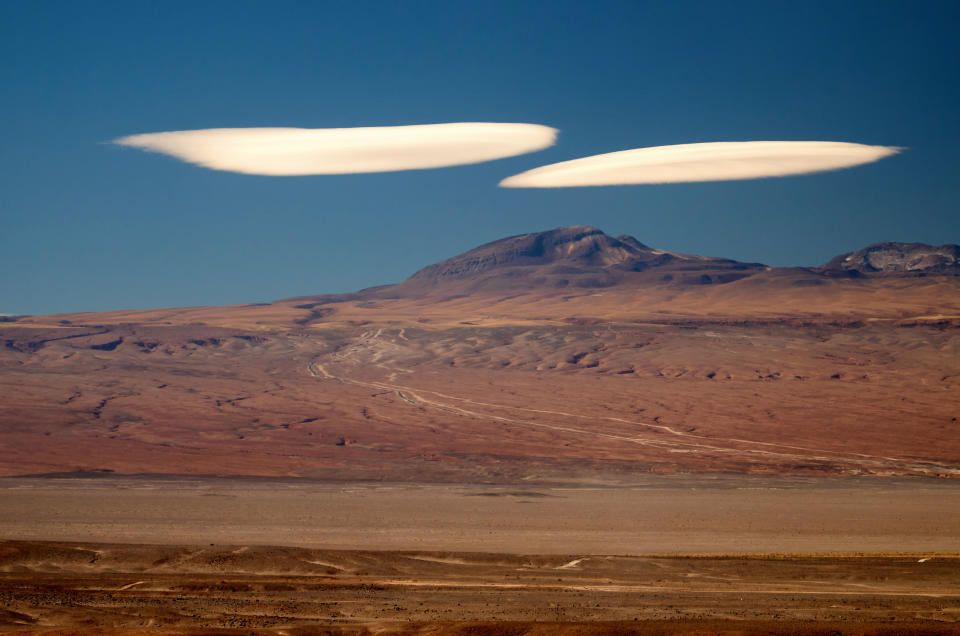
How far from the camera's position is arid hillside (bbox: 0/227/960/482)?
64375 millimetres

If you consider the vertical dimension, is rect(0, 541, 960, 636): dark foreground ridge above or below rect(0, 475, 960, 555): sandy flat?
above

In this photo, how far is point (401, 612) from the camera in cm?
2234

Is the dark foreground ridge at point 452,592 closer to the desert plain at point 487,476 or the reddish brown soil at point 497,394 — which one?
the desert plain at point 487,476

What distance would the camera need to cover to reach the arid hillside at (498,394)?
6438 cm

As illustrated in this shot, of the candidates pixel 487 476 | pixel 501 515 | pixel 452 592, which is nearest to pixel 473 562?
pixel 452 592

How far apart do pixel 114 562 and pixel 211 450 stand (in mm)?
39703

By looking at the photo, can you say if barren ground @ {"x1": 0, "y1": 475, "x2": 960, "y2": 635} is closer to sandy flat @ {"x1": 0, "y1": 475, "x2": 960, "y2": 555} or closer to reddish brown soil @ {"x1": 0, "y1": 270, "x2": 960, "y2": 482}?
sandy flat @ {"x1": 0, "y1": 475, "x2": 960, "y2": 555}

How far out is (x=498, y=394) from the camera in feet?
326

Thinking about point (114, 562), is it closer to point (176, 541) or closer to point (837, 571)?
point (176, 541)

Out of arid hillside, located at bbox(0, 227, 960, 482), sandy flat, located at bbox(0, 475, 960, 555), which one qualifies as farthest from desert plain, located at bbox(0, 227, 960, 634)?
arid hillside, located at bbox(0, 227, 960, 482)

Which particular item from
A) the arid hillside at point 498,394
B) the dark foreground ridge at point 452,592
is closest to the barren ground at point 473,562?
the dark foreground ridge at point 452,592

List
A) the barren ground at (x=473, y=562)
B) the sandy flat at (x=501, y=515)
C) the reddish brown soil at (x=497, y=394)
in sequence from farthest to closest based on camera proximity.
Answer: the reddish brown soil at (x=497, y=394) → the sandy flat at (x=501, y=515) → the barren ground at (x=473, y=562)

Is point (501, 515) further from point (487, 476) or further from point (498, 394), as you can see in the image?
point (498, 394)

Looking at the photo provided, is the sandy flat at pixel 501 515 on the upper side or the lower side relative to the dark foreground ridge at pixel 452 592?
lower
